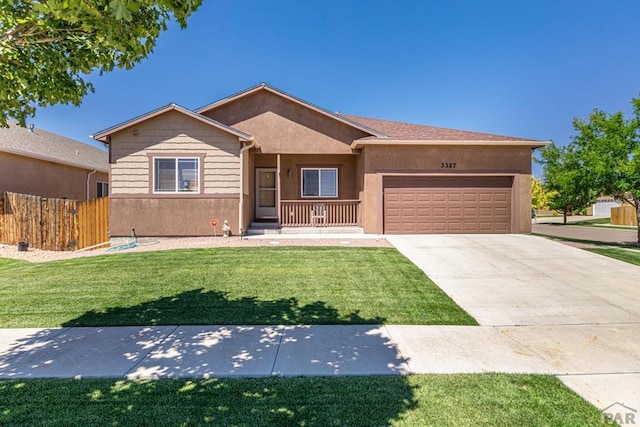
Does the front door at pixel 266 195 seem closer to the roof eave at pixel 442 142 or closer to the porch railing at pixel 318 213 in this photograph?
the porch railing at pixel 318 213

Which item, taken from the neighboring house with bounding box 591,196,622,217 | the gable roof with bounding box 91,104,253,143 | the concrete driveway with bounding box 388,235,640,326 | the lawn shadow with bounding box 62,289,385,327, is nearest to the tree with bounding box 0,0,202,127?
the lawn shadow with bounding box 62,289,385,327

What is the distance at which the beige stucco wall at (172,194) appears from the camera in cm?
1201

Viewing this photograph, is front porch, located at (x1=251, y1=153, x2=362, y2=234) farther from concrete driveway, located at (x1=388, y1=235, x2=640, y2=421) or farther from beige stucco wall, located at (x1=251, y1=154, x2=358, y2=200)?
concrete driveway, located at (x1=388, y1=235, x2=640, y2=421)

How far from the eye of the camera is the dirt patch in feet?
33.6

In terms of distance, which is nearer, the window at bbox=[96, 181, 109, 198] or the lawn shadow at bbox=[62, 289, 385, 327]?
the lawn shadow at bbox=[62, 289, 385, 327]

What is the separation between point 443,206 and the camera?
13031 mm

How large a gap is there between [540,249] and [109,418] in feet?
38.3

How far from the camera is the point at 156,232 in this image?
12.2 meters

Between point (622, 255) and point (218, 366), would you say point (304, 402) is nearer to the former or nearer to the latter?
point (218, 366)

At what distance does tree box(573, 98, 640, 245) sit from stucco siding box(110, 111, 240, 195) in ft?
44.0

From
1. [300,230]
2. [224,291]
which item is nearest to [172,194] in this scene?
[300,230]

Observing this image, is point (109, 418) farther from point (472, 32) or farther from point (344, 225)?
point (472, 32)

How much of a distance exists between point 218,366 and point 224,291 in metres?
2.92

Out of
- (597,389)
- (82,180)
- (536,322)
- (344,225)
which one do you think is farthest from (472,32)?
(82,180)
